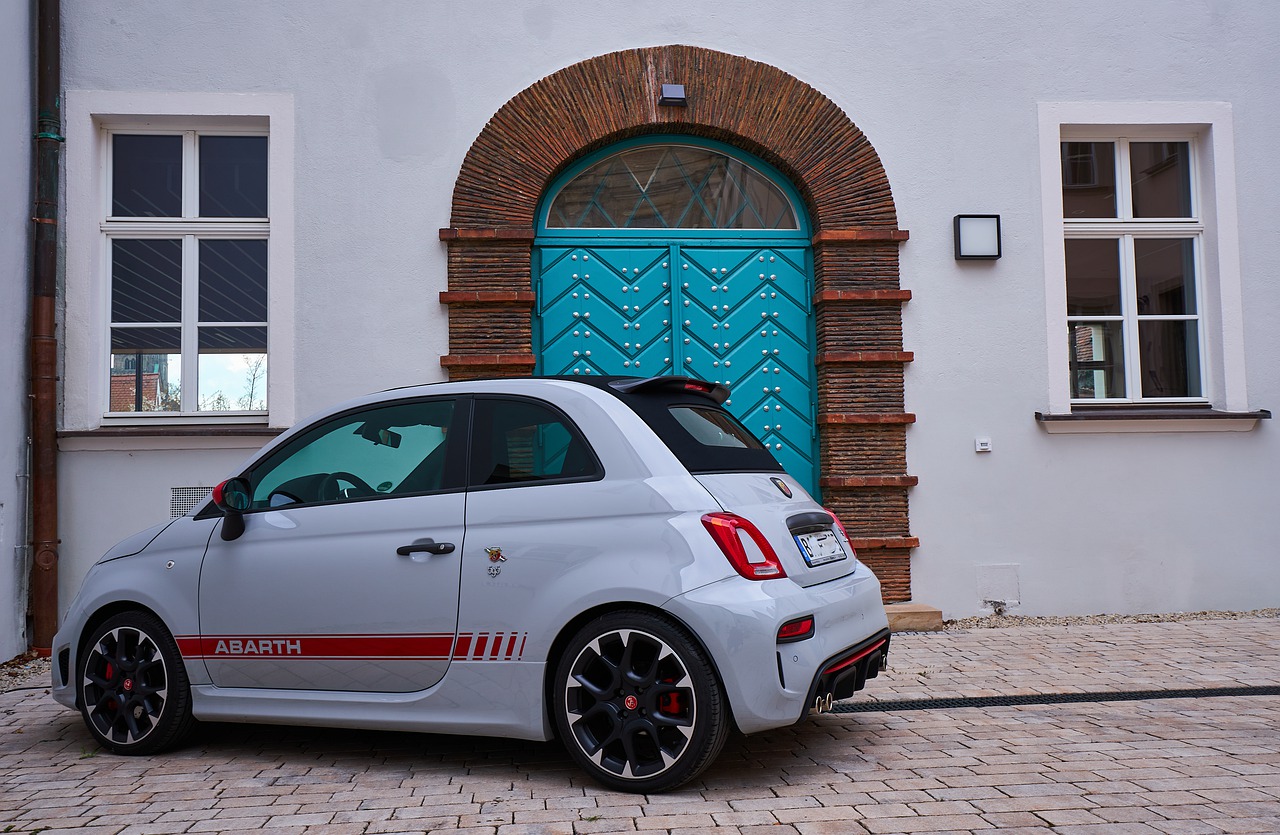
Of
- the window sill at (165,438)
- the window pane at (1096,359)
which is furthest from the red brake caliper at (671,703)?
the window pane at (1096,359)

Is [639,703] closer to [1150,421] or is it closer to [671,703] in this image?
[671,703]

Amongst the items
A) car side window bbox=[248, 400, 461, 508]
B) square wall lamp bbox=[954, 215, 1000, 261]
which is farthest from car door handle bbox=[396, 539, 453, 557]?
square wall lamp bbox=[954, 215, 1000, 261]

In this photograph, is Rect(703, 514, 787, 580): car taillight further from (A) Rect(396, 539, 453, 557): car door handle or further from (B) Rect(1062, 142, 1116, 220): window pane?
(B) Rect(1062, 142, 1116, 220): window pane

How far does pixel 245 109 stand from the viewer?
8289mm

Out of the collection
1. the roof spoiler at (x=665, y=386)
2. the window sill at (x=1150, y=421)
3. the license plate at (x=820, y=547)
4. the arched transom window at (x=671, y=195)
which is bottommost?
the license plate at (x=820, y=547)

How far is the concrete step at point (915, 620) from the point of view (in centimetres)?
803

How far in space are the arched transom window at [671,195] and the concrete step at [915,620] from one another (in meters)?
3.26

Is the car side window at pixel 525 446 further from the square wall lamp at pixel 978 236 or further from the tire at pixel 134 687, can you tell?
the square wall lamp at pixel 978 236

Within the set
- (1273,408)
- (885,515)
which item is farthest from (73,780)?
(1273,408)

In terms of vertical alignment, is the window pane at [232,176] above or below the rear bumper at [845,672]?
above

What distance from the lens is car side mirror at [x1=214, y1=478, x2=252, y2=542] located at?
4738 millimetres

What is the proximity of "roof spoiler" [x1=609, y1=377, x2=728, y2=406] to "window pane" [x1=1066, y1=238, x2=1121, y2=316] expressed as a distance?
5.07 meters

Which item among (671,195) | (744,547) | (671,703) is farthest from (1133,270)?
(671,703)

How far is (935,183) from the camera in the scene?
8594mm
